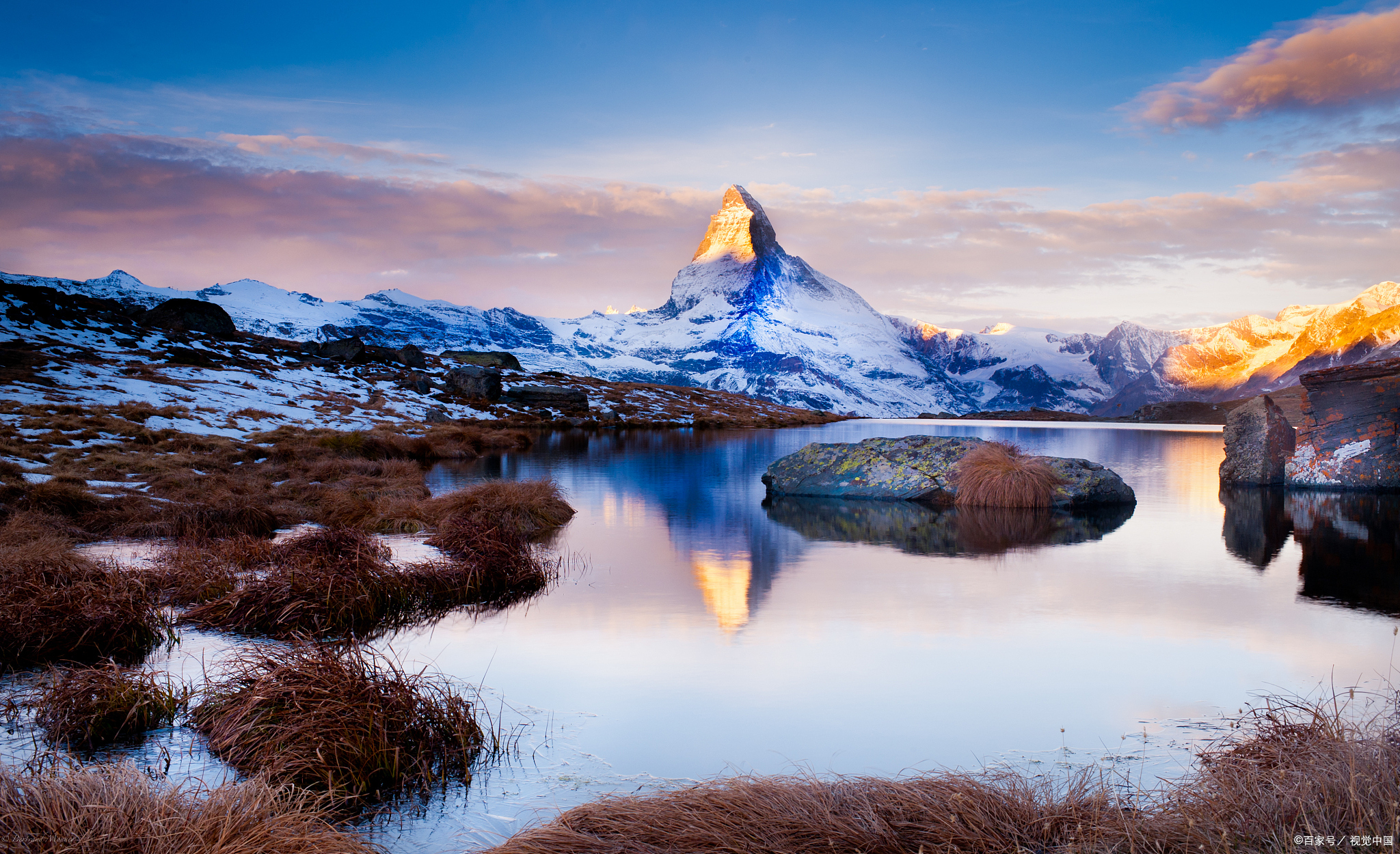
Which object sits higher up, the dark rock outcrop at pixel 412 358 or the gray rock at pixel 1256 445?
the dark rock outcrop at pixel 412 358

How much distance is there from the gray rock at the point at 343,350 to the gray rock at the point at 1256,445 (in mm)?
71520

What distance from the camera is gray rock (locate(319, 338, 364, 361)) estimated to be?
77.7m

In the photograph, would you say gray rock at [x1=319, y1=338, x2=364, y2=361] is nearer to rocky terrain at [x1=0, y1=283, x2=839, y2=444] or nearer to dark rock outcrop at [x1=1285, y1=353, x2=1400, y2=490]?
rocky terrain at [x1=0, y1=283, x2=839, y2=444]

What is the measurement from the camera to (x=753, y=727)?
20.9 feet

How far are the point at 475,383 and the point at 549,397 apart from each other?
8.86m

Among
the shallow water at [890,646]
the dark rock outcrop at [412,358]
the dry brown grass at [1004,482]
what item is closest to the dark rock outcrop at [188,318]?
the dark rock outcrop at [412,358]

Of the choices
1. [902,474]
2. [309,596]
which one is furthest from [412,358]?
[309,596]

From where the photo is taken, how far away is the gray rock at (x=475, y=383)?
250 ft

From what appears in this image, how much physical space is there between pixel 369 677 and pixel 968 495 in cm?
1809

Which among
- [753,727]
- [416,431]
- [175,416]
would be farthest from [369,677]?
[416,431]

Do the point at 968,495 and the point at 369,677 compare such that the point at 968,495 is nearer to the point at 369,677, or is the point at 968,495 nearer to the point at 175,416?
the point at 369,677

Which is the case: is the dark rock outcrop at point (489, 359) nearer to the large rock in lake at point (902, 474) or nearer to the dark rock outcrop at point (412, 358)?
the dark rock outcrop at point (412, 358)

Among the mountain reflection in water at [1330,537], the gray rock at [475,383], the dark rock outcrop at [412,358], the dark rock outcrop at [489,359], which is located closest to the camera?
the mountain reflection in water at [1330,537]

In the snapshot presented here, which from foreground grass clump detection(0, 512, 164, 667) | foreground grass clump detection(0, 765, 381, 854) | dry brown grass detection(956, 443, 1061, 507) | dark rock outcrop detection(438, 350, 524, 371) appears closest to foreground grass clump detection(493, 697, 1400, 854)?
foreground grass clump detection(0, 765, 381, 854)
